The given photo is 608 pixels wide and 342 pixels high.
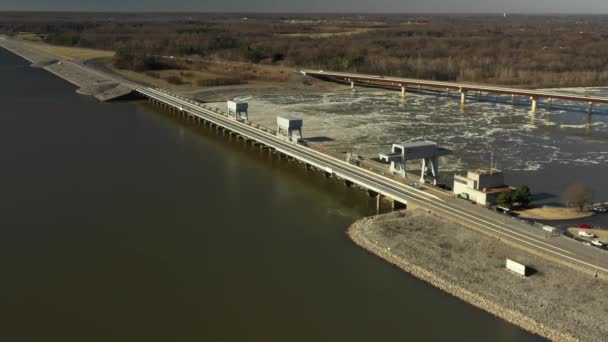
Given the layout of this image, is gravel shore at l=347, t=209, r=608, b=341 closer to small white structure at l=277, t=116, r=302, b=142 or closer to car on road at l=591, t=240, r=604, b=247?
car on road at l=591, t=240, r=604, b=247

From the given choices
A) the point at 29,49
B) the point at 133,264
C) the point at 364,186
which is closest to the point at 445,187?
the point at 364,186

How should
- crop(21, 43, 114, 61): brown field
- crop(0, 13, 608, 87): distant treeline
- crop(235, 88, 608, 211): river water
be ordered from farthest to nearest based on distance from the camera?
crop(21, 43, 114, 61): brown field → crop(0, 13, 608, 87): distant treeline → crop(235, 88, 608, 211): river water

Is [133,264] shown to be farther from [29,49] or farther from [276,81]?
[29,49]

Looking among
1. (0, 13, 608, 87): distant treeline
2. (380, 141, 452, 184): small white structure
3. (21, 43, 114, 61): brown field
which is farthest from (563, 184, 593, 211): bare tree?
(21, 43, 114, 61): brown field

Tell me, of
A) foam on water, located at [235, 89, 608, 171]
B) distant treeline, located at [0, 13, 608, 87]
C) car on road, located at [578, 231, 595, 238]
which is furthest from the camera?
distant treeline, located at [0, 13, 608, 87]

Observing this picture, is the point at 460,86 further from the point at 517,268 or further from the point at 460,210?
the point at 517,268

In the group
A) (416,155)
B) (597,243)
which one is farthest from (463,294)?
(416,155)

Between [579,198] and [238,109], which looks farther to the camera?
[238,109]

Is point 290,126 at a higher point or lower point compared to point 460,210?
higher
